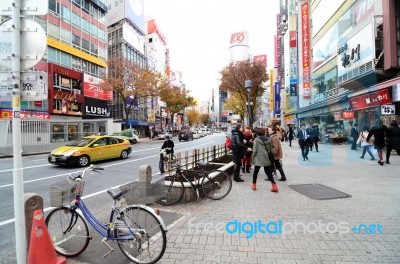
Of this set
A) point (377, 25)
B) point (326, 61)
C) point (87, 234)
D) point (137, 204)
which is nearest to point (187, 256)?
point (137, 204)

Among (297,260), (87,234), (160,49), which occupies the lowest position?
(297,260)

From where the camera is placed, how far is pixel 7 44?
9.84 feet

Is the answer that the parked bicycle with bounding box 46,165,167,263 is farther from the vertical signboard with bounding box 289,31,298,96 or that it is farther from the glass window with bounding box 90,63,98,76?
the vertical signboard with bounding box 289,31,298,96

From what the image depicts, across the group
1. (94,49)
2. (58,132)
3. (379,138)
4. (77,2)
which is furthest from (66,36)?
(379,138)

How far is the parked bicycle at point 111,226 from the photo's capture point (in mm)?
3465

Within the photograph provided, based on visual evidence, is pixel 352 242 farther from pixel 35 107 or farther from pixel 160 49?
pixel 160 49

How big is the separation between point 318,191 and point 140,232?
5.16m

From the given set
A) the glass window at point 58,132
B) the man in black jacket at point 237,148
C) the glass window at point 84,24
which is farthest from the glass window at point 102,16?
the man in black jacket at point 237,148

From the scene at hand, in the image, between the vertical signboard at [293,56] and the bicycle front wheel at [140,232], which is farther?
the vertical signboard at [293,56]

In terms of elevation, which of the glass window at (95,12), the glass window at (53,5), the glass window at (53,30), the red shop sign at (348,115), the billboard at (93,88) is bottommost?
the red shop sign at (348,115)

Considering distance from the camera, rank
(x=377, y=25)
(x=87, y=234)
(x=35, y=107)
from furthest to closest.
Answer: (x=35, y=107), (x=377, y=25), (x=87, y=234)

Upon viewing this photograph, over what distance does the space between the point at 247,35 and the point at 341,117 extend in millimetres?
122708

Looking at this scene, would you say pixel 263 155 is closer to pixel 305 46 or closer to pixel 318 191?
pixel 318 191

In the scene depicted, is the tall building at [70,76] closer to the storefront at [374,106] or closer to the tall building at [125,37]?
the tall building at [125,37]
